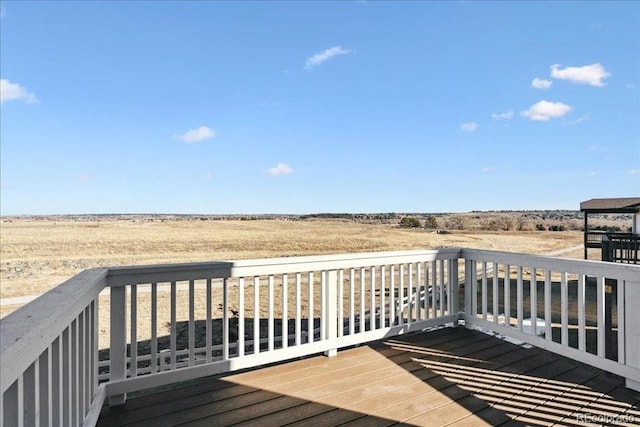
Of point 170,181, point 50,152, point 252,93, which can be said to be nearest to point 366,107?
point 252,93

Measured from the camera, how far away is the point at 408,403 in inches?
81.2

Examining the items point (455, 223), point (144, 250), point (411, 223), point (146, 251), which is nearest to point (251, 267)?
point (146, 251)

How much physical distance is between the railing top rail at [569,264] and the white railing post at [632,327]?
76 millimetres

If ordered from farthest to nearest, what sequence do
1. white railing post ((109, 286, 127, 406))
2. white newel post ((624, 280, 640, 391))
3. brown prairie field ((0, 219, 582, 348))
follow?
brown prairie field ((0, 219, 582, 348)), white newel post ((624, 280, 640, 391)), white railing post ((109, 286, 127, 406))

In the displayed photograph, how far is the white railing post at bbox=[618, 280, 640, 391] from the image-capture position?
2225 mm

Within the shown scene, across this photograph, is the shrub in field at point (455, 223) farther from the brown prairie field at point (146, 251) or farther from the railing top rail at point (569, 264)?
the railing top rail at point (569, 264)

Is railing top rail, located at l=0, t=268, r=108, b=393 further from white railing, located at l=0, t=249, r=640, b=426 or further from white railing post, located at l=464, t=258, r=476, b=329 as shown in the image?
white railing post, located at l=464, t=258, r=476, b=329

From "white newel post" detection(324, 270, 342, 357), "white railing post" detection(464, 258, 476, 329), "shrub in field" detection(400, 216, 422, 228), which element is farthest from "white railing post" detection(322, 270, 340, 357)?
"shrub in field" detection(400, 216, 422, 228)

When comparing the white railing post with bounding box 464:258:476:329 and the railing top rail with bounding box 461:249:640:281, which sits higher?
the railing top rail with bounding box 461:249:640:281

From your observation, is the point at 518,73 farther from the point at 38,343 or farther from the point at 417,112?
the point at 38,343

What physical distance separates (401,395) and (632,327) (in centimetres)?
159

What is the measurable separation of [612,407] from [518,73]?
963cm

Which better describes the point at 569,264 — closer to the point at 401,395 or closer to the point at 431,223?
the point at 401,395

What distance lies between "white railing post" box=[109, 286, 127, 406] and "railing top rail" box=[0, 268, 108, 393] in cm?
59
